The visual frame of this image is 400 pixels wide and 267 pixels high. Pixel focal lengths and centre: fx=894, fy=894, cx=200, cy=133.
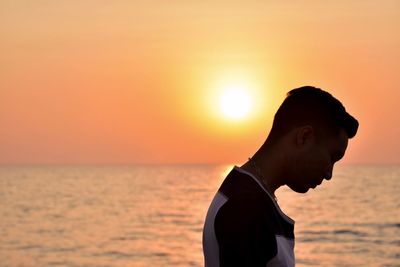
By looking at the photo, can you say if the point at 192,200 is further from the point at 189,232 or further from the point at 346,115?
the point at 346,115

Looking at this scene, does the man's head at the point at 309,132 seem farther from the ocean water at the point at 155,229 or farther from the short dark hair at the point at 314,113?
the ocean water at the point at 155,229

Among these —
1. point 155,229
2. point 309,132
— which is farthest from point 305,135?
point 155,229

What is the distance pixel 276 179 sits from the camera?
2850mm

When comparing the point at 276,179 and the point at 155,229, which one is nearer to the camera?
the point at 276,179

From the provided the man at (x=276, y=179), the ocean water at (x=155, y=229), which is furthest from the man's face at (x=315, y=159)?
the ocean water at (x=155, y=229)

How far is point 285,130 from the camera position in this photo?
2.83 meters

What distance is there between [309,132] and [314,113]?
0.20 ft

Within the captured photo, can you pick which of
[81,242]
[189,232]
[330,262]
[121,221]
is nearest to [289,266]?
[330,262]

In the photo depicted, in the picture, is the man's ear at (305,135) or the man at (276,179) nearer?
the man at (276,179)

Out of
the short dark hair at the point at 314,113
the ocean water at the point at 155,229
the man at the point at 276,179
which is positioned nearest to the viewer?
the man at the point at 276,179

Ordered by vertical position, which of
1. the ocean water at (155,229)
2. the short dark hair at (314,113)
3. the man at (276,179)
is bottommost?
the ocean water at (155,229)

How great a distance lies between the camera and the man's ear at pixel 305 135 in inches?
110

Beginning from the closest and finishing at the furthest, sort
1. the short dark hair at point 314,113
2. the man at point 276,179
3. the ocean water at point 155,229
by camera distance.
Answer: the man at point 276,179 < the short dark hair at point 314,113 < the ocean water at point 155,229

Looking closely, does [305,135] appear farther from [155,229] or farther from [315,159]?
[155,229]
